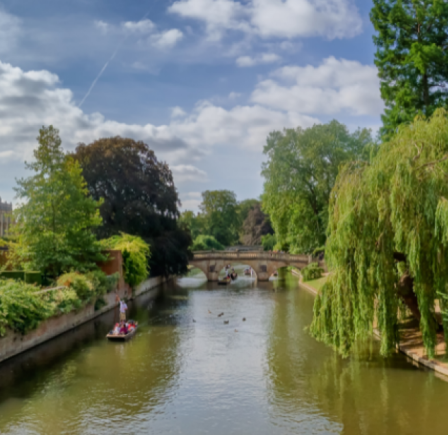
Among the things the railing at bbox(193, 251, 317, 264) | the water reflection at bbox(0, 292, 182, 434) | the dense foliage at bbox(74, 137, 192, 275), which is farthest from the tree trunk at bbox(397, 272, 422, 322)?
the railing at bbox(193, 251, 317, 264)

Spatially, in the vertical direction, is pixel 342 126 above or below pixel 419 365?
above

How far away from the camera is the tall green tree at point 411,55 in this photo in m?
26.0

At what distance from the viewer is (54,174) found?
29562 millimetres

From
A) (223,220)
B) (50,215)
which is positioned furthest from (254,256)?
(223,220)

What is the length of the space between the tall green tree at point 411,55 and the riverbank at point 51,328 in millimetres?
18718

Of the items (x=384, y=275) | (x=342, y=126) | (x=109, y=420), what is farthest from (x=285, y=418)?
(x=342, y=126)

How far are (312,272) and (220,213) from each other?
50492 mm

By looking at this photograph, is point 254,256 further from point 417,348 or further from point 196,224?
point 196,224

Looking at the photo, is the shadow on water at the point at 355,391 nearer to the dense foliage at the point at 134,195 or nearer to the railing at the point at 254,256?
the dense foliage at the point at 134,195

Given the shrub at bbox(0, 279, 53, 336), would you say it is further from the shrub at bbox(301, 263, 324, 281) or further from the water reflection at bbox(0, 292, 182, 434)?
the shrub at bbox(301, 263, 324, 281)

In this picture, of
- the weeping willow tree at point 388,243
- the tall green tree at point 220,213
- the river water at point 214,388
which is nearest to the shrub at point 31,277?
the river water at point 214,388

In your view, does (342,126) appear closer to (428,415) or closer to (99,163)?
(99,163)

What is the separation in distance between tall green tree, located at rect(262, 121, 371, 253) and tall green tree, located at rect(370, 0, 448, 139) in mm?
8464

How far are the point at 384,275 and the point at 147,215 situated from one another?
2998 cm
